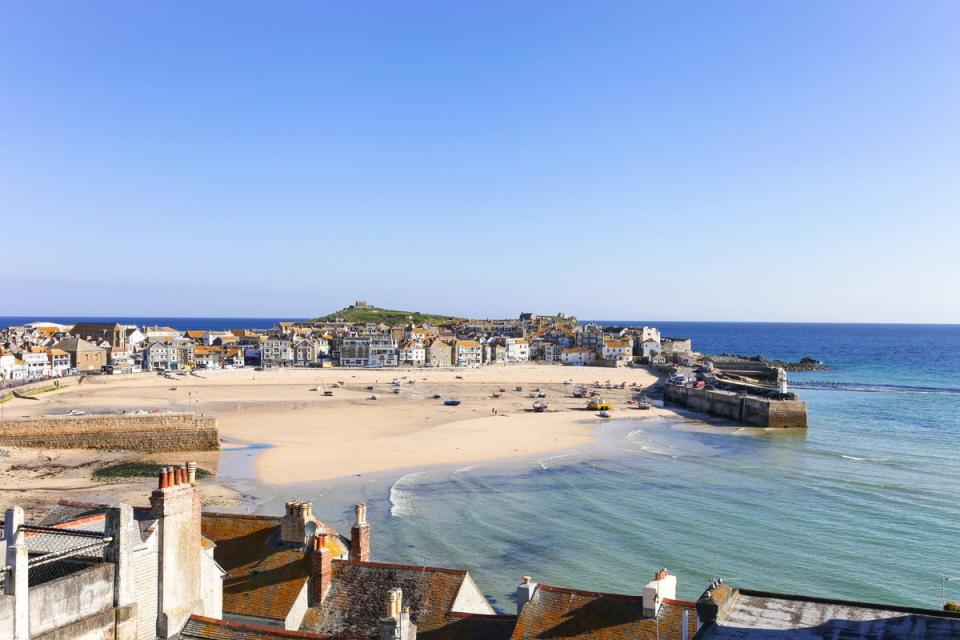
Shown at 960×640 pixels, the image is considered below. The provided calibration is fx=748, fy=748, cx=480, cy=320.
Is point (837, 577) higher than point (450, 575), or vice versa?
point (450, 575)

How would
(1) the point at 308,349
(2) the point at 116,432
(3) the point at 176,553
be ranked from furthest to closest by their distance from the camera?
1. (1) the point at 308,349
2. (2) the point at 116,432
3. (3) the point at 176,553

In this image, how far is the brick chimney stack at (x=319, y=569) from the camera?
15000 millimetres

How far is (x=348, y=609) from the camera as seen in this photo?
1472 cm

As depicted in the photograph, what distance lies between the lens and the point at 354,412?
71500mm

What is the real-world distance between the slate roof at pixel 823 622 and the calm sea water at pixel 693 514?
13.2 m

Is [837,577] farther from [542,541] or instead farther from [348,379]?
[348,379]

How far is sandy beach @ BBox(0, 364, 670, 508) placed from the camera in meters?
46.9

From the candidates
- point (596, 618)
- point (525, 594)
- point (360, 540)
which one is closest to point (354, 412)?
point (360, 540)

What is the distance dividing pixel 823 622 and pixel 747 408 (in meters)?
61.9

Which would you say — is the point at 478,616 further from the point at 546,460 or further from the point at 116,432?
the point at 116,432

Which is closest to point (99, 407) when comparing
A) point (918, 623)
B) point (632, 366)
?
point (918, 623)

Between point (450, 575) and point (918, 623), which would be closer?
point (918, 623)

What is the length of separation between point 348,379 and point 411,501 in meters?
70.7

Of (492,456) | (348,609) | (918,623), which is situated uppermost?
(918,623)
